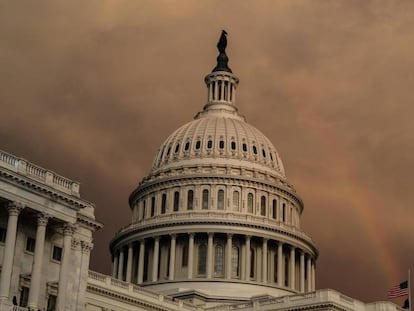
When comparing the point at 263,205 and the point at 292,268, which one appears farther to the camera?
the point at 263,205

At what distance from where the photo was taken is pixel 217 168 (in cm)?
13638

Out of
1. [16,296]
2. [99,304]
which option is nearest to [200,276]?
[99,304]

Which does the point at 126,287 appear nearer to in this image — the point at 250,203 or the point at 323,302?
the point at 323,302

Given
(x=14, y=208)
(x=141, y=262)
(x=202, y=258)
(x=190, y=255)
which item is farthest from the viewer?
(x=141, y=262)

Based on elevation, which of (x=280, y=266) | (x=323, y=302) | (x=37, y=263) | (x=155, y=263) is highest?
(x=280, y=266)

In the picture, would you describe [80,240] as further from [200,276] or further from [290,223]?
[290,223]

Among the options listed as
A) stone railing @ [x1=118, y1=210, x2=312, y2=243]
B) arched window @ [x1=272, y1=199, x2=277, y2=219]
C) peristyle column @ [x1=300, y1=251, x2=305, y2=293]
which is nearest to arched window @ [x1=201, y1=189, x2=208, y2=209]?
stone railing @ [x1=118, y1=210, x2=312, y2=243]

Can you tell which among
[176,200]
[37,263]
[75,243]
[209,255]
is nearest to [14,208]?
[37,263]

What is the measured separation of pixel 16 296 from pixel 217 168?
235ft

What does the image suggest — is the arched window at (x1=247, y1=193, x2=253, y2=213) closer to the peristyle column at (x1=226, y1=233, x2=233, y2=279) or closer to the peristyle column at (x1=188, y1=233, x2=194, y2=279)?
the peristyle column at (x1=226, y1=233, x2=233, y2=279)

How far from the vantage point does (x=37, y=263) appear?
67250 mm

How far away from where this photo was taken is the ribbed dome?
13875cm

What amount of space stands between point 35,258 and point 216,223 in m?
64.5

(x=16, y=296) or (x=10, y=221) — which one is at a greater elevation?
(x=10, y=221)
